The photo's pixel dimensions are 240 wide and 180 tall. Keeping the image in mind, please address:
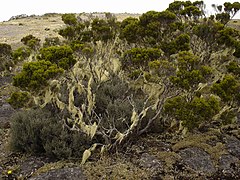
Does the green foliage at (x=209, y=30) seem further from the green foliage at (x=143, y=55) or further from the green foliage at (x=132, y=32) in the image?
A: the green foliage at (x=143, y=55)

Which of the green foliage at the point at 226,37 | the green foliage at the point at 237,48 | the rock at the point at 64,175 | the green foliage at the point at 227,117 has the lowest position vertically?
the rock at the point at 64,175

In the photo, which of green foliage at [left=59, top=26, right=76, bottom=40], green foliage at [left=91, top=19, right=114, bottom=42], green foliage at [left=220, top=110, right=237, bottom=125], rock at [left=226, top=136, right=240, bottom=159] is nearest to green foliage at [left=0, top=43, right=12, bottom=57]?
green foliage at [left=59, top=26, right=76, bottom=40]

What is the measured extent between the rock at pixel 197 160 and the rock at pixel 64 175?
7.52 feet

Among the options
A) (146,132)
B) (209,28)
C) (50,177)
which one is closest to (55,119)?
(50,177)

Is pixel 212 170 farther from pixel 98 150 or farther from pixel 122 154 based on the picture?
pixel 98 150

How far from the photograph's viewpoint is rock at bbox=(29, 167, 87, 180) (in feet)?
21.4

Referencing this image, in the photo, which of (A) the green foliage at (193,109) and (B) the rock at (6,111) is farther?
(B) the rock at (6,111)

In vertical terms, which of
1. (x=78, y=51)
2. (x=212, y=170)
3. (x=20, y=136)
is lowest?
(x=212, y=170)

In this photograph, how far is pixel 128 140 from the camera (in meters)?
7.80

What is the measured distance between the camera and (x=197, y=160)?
7219mm

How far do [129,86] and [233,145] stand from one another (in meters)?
3.35

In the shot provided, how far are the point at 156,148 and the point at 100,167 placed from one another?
1546 millimetres

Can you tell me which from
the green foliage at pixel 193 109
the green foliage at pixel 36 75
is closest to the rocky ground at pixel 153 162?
the green foliage at pixel 193 109

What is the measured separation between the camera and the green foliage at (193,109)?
7023mm
